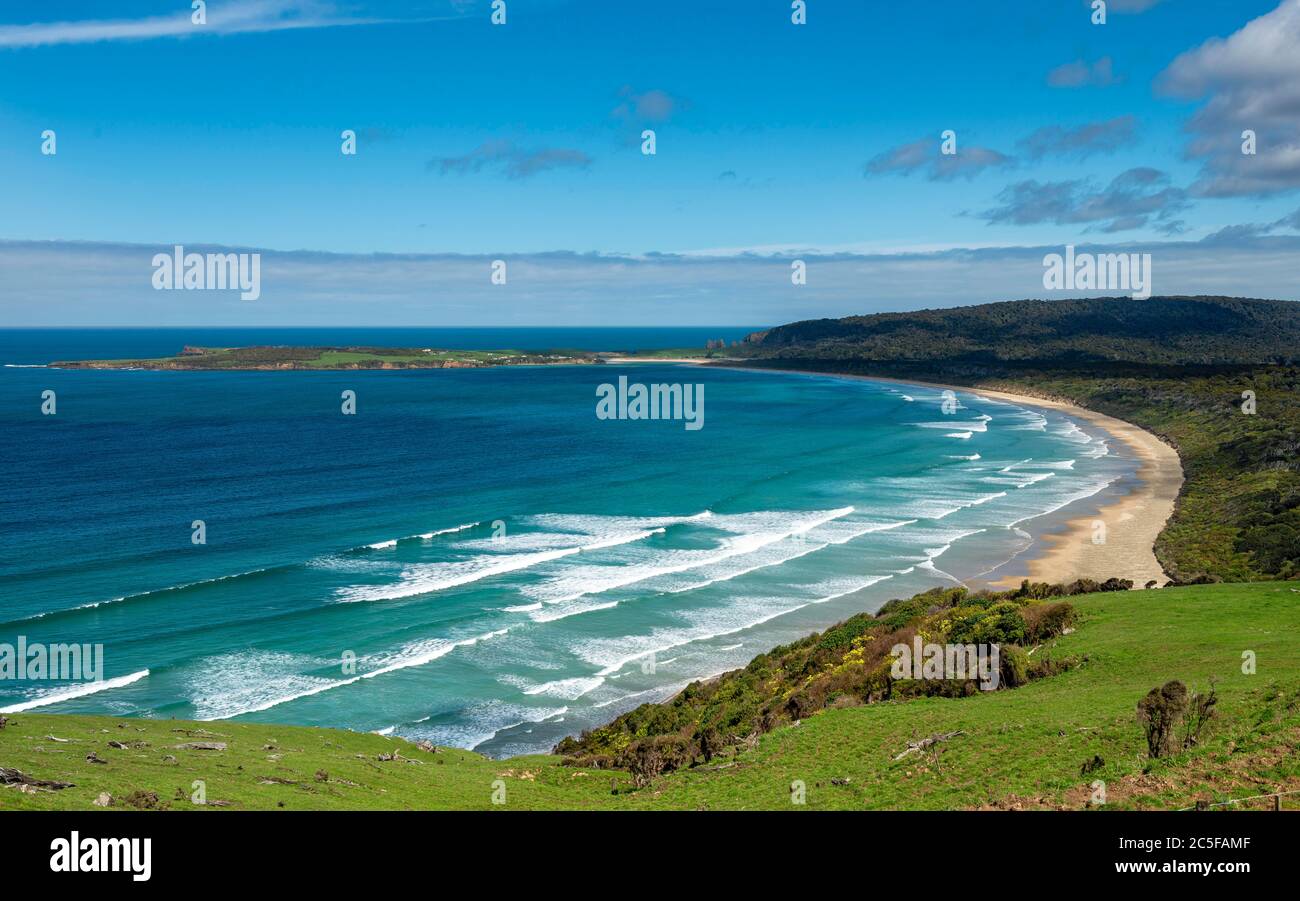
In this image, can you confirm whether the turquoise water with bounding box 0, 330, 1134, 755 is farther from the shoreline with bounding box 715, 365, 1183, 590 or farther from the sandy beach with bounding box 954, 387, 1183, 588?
the sandy beach with bounding box 954, 387, 1183, 588

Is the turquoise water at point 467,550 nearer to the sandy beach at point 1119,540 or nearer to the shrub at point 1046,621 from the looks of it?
the sandy beach at point 1119,540

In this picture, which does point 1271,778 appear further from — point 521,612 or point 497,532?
point 497,532

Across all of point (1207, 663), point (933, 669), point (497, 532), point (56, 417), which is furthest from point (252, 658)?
point (56, 417)

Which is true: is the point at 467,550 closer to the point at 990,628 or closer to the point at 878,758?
the point at 990,628

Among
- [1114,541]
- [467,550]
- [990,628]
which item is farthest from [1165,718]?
[1114,541]

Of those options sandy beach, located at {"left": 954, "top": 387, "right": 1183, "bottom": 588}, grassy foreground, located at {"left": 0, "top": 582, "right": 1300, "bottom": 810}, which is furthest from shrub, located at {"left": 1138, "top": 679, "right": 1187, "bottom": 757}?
sandy beach, located at {"left": 954, "top": 387, "right": 1183, "bottom": 588}

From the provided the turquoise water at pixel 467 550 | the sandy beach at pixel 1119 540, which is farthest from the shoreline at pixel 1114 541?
the turquoise water at pixel 467 550
